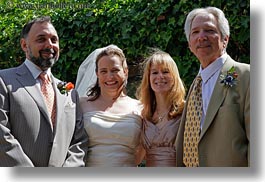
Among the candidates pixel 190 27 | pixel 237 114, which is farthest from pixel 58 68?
pixel 237 114

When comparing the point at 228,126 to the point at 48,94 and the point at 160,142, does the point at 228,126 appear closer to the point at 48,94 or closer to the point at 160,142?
the point at 160,142

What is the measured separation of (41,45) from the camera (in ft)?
7.95

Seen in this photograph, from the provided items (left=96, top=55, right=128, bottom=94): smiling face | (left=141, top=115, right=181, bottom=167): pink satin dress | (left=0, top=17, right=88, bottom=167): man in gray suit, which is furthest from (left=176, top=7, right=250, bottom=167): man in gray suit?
(left=0, top=17, right=88, bottom=167): man in gray suit

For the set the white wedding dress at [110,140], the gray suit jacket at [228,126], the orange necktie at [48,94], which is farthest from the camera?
the white wedding dress at [110,140]

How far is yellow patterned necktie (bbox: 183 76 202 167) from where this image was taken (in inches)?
89.7

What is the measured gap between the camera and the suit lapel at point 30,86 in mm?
2312

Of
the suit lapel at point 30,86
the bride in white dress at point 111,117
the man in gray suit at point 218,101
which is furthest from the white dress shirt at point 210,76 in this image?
the suit lapel at point 30,86

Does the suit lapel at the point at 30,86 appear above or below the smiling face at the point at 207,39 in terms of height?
below

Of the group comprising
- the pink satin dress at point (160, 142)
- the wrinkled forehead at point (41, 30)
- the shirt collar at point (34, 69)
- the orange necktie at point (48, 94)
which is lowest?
the pink satin dress at point (160, 142)

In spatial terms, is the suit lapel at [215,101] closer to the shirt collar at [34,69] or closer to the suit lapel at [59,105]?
the suit lapel at [59,105]

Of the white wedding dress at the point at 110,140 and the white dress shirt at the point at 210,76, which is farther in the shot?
the white wedding dress at the point at 110,140

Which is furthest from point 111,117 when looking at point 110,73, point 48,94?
point 48,94

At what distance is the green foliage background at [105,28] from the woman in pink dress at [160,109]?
0.54 m

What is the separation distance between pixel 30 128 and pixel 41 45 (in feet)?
1.35
